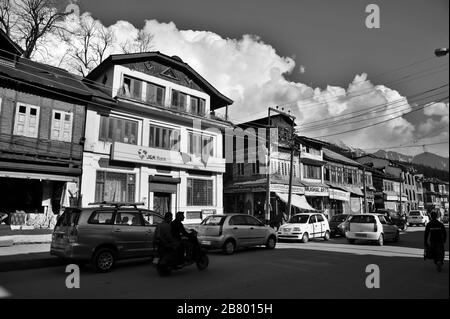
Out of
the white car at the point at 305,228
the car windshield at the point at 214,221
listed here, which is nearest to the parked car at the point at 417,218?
the white car at the point at 305,228

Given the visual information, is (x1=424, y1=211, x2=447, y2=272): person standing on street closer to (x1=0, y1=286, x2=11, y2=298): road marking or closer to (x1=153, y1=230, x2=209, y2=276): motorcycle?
(x1=153, y1=230, x2=209, y2=276): motorcycle

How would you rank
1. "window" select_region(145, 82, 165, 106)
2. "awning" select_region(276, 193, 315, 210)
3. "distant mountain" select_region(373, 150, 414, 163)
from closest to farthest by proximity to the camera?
1. "window" select_region(145, 82, 165, 106)
2. "awning" select_region(276, 193, 315, 210)
3. "distant mountain" select_region(373, 150, 414, 163)

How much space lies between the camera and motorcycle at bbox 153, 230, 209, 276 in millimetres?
9180

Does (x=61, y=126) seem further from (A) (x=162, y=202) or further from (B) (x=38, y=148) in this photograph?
(A) (x=162, y=202)

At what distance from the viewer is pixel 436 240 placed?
10.2 metres

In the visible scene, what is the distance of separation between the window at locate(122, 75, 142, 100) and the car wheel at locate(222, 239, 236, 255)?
13.3m

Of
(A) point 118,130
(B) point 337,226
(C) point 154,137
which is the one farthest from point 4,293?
(B) point 337,226

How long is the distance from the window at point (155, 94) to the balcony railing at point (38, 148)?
642 centimetres

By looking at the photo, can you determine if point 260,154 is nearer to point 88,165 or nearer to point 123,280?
point 88,165

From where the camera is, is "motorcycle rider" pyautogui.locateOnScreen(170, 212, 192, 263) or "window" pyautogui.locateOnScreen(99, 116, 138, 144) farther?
"window" pyautogui.locateOnScreen(99, 116, 138, 144)

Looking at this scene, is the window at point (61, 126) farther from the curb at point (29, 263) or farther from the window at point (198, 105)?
the window at point (198, 105)

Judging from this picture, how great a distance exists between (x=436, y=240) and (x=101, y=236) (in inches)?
395

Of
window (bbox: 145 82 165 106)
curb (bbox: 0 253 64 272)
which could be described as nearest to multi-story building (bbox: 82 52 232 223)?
window (bbox: 145 82 165 106)
